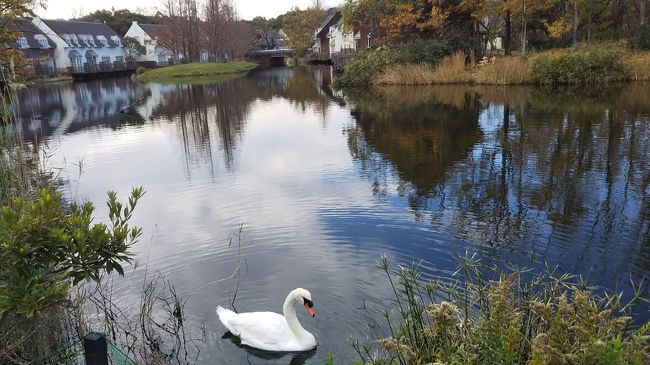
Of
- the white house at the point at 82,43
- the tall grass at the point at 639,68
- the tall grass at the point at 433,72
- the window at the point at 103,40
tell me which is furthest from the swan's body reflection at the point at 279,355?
the window at the point at 103,40

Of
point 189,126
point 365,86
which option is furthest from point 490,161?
point 365,86

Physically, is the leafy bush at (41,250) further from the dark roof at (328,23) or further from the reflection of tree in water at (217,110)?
the dark roof at (328,23)

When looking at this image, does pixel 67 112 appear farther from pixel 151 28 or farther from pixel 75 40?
pixel 151 28

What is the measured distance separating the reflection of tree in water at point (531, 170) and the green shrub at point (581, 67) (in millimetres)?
5525

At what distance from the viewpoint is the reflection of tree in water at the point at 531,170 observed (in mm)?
7508

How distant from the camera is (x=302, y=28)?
271ft

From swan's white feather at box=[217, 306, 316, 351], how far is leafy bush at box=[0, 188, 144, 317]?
2176 mm

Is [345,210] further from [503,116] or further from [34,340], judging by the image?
[503,116]

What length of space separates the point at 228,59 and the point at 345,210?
66607 mm

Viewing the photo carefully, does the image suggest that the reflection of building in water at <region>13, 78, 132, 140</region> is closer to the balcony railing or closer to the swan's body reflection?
the swan's body reflection

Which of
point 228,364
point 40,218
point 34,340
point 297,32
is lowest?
point 228,364

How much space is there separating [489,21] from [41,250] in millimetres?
41018

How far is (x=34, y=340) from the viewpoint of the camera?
4.52 m

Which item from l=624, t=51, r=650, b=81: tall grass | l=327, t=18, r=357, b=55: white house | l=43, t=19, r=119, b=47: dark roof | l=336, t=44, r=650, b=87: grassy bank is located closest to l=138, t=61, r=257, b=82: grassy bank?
l=327, t=18, r=357, b=55: white house
